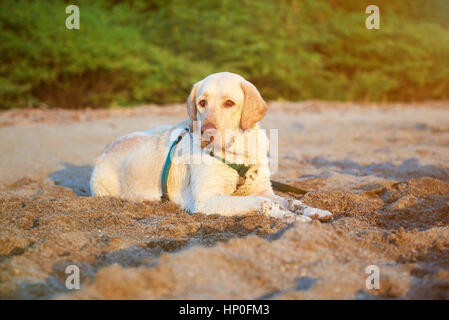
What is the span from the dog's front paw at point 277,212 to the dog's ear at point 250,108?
25.9 inches

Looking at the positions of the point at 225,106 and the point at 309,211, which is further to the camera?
the point at 225,106

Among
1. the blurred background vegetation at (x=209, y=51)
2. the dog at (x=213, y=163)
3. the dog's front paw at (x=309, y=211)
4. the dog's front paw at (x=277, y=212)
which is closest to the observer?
the dog's front paw at (x=277, y=212)

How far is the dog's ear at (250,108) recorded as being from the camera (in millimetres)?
3303

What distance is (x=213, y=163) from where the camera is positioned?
341cm

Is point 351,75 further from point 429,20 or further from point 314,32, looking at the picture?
point 429,20

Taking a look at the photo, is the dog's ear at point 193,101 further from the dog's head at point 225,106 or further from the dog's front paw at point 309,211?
the dog's front paw at point 309,211

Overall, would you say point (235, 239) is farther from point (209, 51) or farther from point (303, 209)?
point (209, 51)

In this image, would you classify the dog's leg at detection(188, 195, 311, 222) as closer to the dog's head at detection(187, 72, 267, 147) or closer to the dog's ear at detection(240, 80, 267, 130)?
the dog's head at detection(187, 72, 267, 147)

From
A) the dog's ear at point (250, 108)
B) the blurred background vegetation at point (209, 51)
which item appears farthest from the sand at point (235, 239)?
the blurred background vegetation at point (209, 51)

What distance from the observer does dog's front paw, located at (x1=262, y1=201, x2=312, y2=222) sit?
9.65 feet

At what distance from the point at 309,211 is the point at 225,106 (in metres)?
1.01

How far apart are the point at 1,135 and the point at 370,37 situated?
14988mm

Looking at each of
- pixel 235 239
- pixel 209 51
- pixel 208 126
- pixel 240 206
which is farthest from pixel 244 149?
pixel 209 51

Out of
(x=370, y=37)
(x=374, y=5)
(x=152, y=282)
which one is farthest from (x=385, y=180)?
(x=374, y=5)
